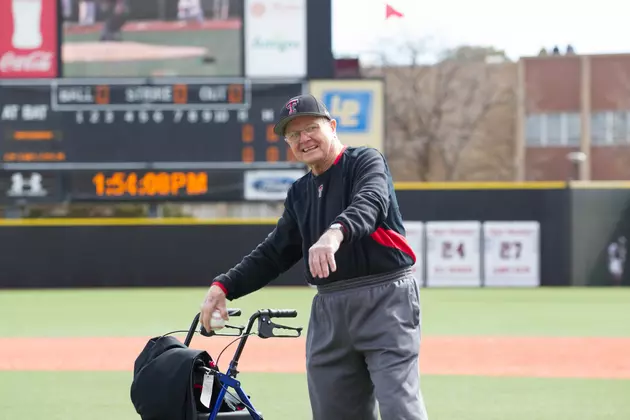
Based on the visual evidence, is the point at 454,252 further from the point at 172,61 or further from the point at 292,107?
the point at 292,107

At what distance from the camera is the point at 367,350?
4.52 m

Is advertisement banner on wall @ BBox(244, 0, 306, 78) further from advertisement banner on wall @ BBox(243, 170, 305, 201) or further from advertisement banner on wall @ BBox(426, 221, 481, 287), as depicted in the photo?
advertisement banner on wall @ BBox(426, 221, 481, 287)

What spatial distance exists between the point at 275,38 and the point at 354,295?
52.0ft

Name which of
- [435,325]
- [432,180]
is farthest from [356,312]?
[432,180]

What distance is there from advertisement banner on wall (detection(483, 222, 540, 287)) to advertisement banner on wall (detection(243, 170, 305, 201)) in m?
4.50

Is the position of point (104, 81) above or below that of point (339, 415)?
above

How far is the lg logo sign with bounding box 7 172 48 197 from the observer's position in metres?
20.5

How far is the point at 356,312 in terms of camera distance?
14.9ft

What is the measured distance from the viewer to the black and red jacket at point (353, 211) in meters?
4.38

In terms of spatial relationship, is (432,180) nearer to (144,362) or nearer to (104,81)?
(104,81)

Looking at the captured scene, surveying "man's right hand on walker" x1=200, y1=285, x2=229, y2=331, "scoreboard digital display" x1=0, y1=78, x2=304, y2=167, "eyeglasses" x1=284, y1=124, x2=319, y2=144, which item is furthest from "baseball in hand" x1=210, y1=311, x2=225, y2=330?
"scoreboard digital display" x1=0, y1=78, x2=304, y2=167

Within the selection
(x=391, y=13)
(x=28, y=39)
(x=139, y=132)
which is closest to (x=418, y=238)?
(x=139, y=132)

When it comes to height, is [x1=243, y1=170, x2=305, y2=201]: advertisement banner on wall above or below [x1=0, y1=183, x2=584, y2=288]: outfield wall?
above

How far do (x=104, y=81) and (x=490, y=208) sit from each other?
7954mm
